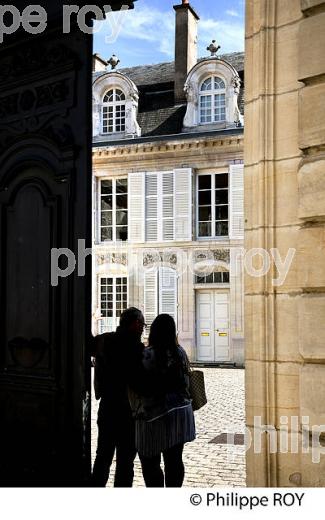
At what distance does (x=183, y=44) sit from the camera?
20.8 meters

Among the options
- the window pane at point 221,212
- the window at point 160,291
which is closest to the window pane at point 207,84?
the window pane at point 221,212

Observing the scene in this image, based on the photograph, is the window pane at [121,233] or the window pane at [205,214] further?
the window pane at [121,233]

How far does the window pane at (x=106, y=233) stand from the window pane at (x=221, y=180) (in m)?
3.41

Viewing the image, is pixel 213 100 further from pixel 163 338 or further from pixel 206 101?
pixel 163 338

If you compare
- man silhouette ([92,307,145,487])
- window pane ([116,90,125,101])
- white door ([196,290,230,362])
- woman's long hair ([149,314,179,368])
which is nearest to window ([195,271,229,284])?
white door ([196,290,230,362])

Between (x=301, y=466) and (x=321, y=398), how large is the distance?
33 cm

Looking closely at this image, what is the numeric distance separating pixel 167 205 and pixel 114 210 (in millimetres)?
1679

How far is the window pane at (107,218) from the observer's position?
20.3 metres

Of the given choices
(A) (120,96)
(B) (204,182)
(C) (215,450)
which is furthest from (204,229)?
(C) (215,450)

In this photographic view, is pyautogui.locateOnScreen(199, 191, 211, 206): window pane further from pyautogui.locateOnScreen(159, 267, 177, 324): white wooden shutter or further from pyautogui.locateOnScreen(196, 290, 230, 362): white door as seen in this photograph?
pyautogui.locateOnScreen(196, 290, 230, 362): white door

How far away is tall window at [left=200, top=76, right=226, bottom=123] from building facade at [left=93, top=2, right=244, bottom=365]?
3 cm

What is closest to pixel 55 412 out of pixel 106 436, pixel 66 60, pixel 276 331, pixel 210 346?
pixel 106 436

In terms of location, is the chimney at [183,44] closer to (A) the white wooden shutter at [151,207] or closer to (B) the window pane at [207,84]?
(B) the window pane at [207,84]

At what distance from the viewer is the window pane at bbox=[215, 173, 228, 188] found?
63.2ft
